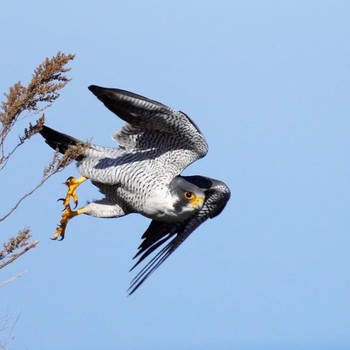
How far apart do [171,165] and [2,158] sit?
7.89ft

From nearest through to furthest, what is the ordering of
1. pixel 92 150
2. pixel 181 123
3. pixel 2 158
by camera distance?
pixel 2 158 < pixel 181 123 < pixel 92 150

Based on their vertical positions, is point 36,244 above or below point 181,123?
below

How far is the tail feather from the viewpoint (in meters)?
8.99

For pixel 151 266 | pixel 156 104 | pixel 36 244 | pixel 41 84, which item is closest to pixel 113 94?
pixel 156 104

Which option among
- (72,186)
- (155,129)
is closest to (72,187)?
(72,186)

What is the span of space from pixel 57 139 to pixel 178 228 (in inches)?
73.1

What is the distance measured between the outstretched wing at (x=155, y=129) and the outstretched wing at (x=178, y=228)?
821 mm

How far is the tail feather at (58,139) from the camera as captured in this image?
899 centimetres

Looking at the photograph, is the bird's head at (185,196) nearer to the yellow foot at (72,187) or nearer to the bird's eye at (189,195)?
the bird's eye at (189,195)

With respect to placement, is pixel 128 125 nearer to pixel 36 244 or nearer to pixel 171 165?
pixel 171 165

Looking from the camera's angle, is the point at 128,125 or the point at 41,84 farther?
the point at 128,125

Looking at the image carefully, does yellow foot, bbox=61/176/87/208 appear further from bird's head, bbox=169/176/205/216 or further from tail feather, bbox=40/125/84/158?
bird's head, bbox=169/176/205/216

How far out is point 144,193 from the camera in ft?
28.9

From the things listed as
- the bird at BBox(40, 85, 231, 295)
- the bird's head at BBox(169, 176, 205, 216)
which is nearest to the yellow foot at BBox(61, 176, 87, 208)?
the bird at BBox(40, 85, 231, 295)
